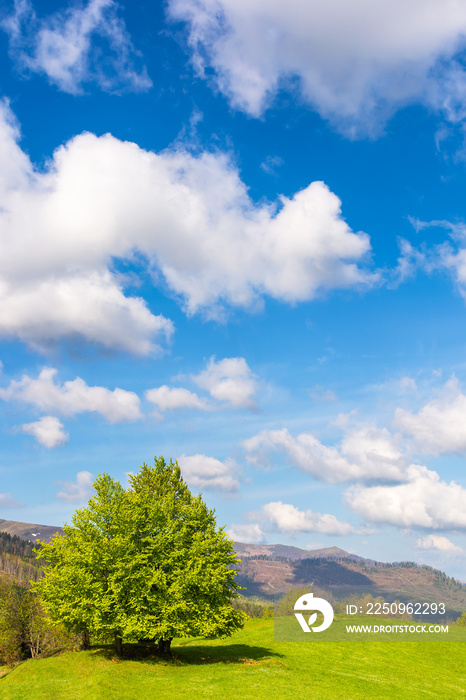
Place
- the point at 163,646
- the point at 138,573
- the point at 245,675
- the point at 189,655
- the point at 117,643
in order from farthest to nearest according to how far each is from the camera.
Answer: the point at 189,655
the point at 163,646
the point at 117,643
the point at 138,573
the point at 245,675

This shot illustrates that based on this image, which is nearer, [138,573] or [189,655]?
[138,573]

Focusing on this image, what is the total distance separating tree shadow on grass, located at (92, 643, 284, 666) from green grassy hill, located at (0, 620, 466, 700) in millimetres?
114

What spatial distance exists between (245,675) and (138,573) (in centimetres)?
1360

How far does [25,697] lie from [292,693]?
21.6m

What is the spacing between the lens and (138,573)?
147 ft

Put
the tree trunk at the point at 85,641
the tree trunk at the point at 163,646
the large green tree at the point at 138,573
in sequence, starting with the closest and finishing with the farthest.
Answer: the large green tree at the point at 138,573
the tree trunk at the point at 163,646
the tree trunk at the point at 85,641

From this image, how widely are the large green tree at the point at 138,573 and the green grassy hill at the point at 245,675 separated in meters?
3.06

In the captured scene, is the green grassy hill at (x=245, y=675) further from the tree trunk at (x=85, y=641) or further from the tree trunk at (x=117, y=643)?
the tree trunk at (x=85, y=641)

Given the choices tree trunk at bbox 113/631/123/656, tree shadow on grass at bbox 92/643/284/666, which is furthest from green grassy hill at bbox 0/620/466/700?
tree trunk at bbox 113/631/123/656

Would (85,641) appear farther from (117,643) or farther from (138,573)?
(138,573)

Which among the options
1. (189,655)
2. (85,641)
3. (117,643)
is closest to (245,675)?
(189,655)

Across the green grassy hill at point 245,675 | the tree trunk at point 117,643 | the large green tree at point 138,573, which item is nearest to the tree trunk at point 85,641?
the large green tree at point 138,573

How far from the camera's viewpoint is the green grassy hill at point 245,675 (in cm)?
3697

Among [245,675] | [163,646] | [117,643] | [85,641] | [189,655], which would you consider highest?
[117,643]
